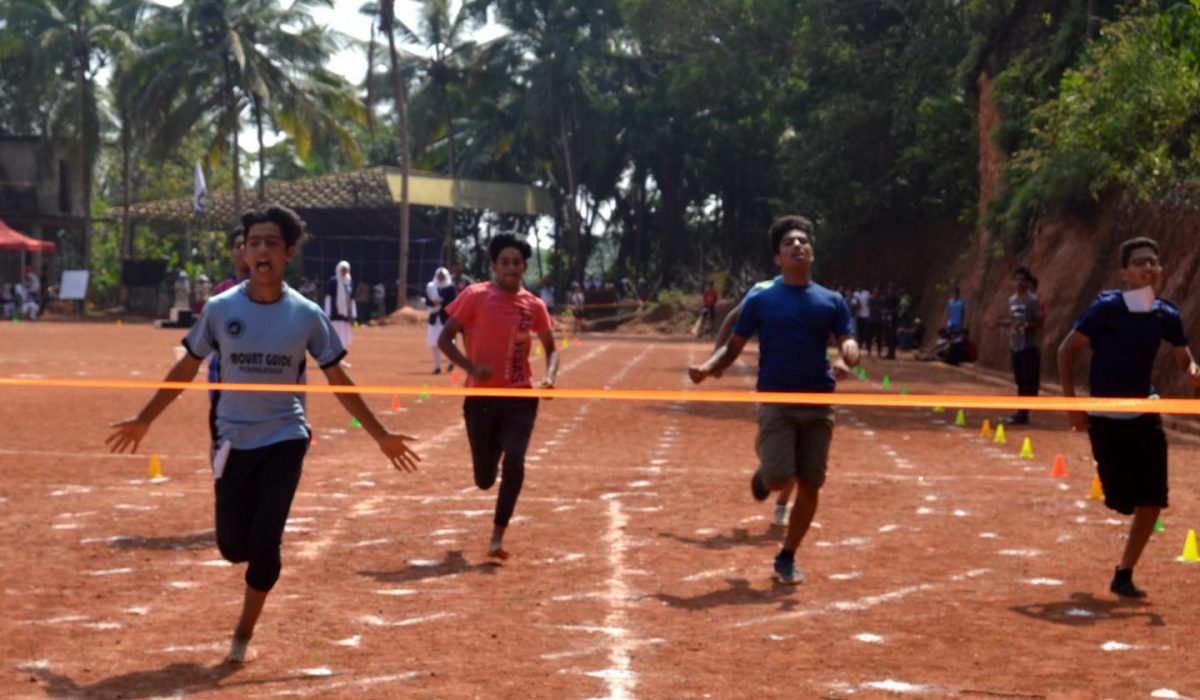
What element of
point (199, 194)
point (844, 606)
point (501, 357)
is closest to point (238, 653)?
point (844, 606)

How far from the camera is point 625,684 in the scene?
6523 mm

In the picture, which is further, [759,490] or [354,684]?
[759,490]

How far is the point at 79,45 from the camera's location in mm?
65062

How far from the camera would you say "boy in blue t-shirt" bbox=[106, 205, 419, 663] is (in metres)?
7.04

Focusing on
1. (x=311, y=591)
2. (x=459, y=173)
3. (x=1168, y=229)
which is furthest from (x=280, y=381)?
(x=459, y=173)

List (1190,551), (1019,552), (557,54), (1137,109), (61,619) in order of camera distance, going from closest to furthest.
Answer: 1. (61,619)
2. (1190,551)
3. (1019,552)
4. (1137,109)
5. (557,54)

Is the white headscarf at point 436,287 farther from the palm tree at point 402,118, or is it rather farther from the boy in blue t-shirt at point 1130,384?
the palm tree at point 402,118

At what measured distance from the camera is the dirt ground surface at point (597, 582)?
→ 6.74 meters

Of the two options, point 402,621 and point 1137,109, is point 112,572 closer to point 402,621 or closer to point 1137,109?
point 402,621

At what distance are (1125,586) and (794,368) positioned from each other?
1837 mm

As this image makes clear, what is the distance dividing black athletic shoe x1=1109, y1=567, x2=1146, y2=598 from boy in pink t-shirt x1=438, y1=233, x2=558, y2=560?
3037mm

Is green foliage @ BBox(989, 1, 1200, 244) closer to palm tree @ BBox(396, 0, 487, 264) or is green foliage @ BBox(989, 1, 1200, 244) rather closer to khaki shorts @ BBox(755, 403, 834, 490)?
khaki shorts @ BBox(755, 403, 834, 490)

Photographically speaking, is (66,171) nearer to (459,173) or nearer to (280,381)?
(459,173)

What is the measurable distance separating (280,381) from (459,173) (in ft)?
226
